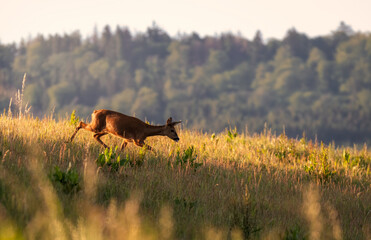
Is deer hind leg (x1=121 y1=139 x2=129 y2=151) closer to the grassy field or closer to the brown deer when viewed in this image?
the brown deer

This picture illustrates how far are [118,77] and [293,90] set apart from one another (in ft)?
A: 234

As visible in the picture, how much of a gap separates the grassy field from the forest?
132786 millimetres

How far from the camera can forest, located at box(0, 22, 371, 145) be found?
152 meters

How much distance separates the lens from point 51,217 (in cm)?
462

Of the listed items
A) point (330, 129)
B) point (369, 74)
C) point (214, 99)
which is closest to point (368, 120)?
point (330, 129)

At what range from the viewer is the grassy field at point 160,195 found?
470 centimetres

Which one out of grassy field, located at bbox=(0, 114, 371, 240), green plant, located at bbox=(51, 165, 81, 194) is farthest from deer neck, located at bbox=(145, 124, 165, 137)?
green plant, located at bbox=(51, 165, 81, 194)

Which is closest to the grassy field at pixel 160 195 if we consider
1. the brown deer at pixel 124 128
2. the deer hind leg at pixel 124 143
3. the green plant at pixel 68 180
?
the green plant at pixel 68 180

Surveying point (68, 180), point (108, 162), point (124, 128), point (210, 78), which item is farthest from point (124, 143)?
point (210, 78)

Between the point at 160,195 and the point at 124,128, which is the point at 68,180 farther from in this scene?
the point at 124,128

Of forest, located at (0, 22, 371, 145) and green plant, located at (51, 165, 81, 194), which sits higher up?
forest, located at (0, 22, 371, 145)

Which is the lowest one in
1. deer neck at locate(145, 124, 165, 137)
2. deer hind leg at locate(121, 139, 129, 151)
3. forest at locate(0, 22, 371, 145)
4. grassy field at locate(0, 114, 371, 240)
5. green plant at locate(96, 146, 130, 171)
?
grassy field at locate(0, 114, 371, 240)

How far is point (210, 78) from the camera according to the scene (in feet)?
618

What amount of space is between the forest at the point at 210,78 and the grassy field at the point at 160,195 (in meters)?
133
